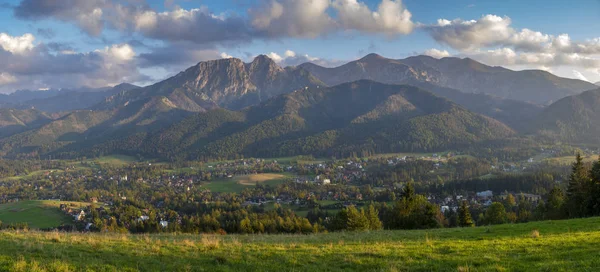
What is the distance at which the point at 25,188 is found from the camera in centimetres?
15912

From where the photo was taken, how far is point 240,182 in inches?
6383

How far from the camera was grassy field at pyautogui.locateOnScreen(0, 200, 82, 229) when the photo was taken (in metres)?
90.8

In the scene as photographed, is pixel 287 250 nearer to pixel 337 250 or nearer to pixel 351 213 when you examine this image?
pixel 337 250

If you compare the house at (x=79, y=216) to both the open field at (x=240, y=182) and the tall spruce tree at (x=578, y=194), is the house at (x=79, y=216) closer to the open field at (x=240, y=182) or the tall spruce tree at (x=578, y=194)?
the open field at (x=240, y=182)

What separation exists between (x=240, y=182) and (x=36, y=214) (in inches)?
3114

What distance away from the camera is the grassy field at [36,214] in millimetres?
90750

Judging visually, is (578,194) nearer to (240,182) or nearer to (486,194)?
(486,194)

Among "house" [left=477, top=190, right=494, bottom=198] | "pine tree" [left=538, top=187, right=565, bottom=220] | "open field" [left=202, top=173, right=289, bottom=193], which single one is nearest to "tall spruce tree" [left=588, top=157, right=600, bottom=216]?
"pine tree" [left=538, top=187, right=565, bottom=220]

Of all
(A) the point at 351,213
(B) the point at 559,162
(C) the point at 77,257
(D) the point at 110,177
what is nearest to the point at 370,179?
(B) the point at 559,162

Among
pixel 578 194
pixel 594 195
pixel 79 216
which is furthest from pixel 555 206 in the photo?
pixel 79 216

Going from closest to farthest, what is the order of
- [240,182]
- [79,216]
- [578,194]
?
[578,194]
[79,216]
[240,182]

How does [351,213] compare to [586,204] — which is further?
[351,213]

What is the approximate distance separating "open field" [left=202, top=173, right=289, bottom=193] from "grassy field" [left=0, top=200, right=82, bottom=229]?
53.2 m

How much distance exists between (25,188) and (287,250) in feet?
635
